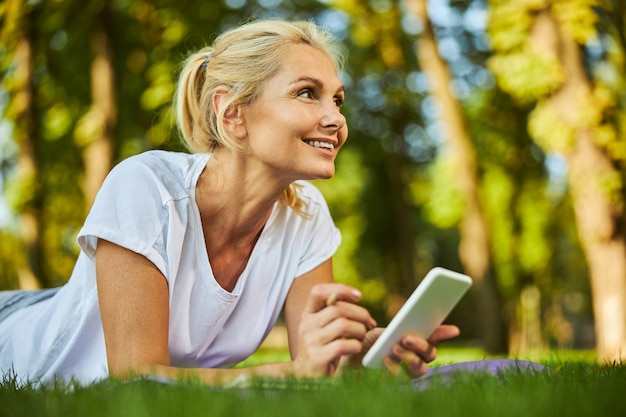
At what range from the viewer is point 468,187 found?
14500 mm

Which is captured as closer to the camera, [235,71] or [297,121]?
[297,121]

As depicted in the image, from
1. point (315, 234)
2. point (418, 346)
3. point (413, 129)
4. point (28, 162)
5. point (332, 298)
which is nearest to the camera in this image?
point (332, 298)

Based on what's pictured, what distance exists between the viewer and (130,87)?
16.5 metres

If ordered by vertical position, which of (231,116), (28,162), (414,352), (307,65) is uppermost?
(28,162)

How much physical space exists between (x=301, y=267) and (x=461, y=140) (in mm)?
10629

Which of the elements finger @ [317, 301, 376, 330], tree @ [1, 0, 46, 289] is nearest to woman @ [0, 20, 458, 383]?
finger @ [317, 301, 376, 330]

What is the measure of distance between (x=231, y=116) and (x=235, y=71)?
0.71 feet

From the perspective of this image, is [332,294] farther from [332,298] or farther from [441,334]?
[441,334]

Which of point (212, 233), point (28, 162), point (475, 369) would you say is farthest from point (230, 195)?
point (28, 162)

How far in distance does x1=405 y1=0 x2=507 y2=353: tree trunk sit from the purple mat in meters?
11.2

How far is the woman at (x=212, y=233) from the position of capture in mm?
3285

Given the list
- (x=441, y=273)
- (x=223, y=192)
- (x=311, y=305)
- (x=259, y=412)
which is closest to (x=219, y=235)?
(x=223, y=192)

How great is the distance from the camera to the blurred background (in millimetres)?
10297

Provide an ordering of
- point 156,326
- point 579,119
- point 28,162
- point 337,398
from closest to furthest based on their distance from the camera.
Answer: point 337,398 → point 156,326 → point 579,119 → point 28,162
